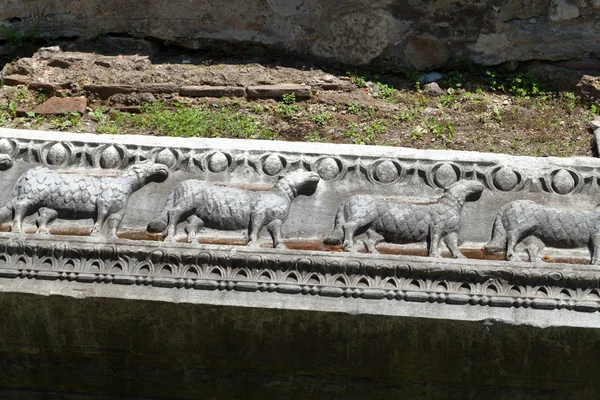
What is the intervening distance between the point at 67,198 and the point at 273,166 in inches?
35.4

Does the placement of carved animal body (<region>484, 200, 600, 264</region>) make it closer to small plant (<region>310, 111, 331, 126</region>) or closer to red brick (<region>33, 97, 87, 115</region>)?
small plant (<region>310, 111, 331, 126</region>)

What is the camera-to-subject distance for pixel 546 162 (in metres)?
3.58

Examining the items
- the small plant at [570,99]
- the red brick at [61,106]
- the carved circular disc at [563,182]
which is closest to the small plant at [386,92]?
the small plant at [570,99]

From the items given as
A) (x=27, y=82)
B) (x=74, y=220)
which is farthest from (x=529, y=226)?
(x=27, y=82)

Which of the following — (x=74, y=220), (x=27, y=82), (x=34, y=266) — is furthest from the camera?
(x=27, y=82)

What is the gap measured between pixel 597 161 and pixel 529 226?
1.86 feet

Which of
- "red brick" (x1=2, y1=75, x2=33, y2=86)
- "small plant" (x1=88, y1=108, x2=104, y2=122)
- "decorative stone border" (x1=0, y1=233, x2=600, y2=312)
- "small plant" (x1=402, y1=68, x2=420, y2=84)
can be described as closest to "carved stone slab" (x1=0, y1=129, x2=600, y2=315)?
"decorative stone border" (x1=0, y1=233, x2=600, y2=312)

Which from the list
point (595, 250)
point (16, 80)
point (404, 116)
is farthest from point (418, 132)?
point (16, 80)

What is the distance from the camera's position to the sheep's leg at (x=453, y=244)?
10.5 ft

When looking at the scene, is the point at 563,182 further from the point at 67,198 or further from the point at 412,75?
the point at 67,198

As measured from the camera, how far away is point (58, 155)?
3656 mm

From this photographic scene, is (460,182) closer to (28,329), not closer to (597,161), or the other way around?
→ (597,161)

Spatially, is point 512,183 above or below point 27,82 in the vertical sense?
below

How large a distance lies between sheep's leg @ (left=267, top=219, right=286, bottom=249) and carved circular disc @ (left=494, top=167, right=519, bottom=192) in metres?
0.97
